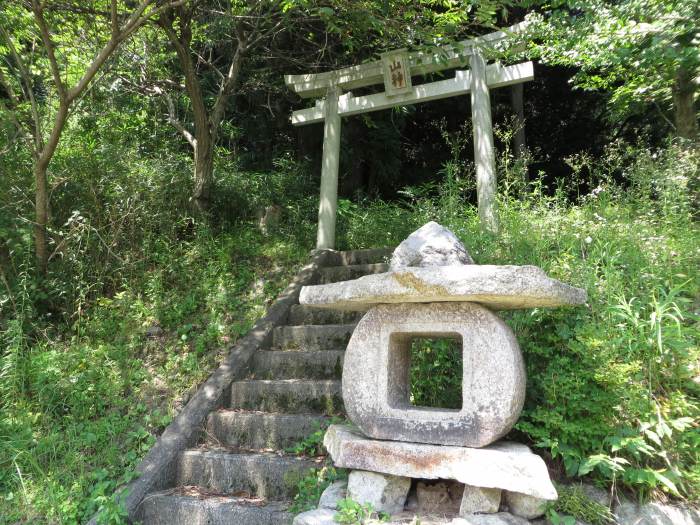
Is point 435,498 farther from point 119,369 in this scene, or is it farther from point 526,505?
point 119,369

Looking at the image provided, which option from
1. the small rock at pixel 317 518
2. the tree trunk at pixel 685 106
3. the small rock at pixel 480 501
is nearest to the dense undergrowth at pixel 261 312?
the small rock at pixel 480 501

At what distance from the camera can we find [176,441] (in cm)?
392

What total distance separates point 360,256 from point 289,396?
235 cm

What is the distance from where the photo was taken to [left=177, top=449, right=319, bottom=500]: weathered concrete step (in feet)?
11.2

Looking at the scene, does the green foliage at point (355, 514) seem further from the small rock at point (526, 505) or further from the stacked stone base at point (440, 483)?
the small rock at point (526, 505)

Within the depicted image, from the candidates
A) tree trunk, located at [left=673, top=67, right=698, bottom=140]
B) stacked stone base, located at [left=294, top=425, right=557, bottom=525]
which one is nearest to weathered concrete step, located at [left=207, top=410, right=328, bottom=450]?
stacked stone base, located at [left=294, top=425, right=557, bottom=525]

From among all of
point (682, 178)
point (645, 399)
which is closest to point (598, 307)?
point (645, 399)

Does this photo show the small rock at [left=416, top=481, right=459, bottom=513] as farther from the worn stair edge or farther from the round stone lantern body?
the worn stair edge

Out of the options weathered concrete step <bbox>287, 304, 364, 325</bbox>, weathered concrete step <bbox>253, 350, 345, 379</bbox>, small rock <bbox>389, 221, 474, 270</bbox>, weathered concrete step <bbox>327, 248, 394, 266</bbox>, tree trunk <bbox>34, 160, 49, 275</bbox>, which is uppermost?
tree trunk <bbox>34, 160, 49, 275</bbox>

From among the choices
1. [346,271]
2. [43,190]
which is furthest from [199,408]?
[43,190]

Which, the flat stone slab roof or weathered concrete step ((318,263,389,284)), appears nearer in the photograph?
the flat stone slab roof

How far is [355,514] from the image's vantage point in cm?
257

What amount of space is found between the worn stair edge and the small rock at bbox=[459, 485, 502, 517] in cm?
218

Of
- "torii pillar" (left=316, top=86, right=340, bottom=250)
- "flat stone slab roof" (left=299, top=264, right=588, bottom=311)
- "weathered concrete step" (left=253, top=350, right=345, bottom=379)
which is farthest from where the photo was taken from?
"torii pillar" (left=316, top=86, right=340, bottom=250)
